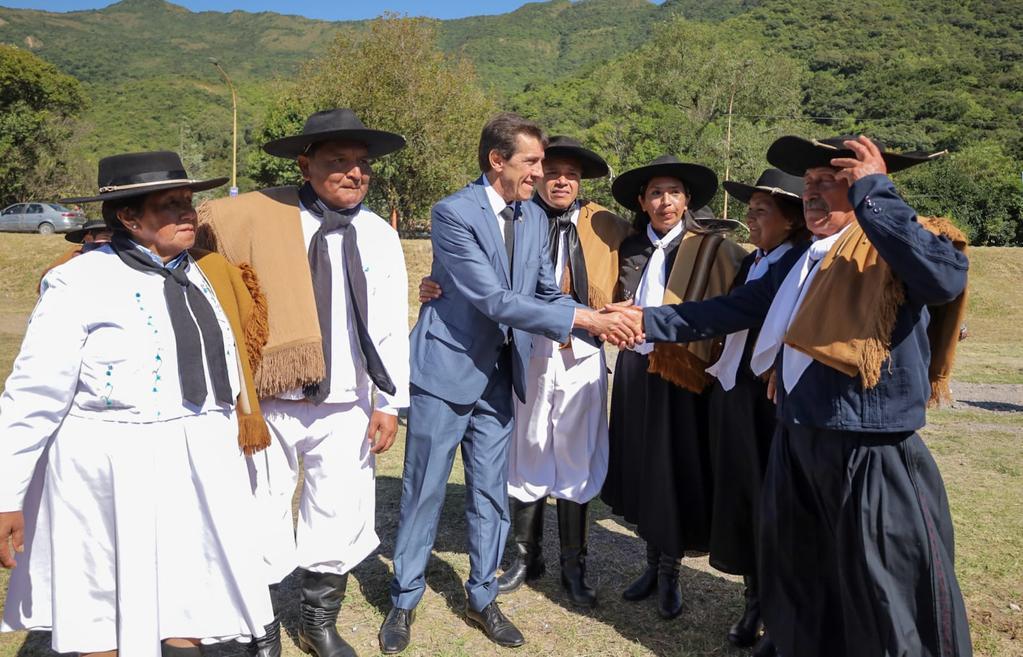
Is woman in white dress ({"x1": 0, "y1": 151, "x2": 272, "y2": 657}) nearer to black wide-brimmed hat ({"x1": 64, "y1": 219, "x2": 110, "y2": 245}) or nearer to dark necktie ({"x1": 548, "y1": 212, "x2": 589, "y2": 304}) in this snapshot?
dark necktie ({"x1": 548, "y1": 212, "x2": 589, "y2": 304})

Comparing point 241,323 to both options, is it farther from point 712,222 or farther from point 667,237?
point 712,222

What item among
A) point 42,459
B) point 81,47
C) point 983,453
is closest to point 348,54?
point 983,453

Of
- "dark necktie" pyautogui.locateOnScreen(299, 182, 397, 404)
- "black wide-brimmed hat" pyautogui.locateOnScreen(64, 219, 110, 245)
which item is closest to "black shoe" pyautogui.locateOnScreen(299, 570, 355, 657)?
"dark necktie" pyautogui.locateOnScreen(299, 182, 397, 404)

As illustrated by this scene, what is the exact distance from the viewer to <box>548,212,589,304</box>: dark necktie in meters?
4.16

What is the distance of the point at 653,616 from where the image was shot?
3.88 metres

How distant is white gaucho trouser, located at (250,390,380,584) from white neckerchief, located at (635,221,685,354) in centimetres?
151

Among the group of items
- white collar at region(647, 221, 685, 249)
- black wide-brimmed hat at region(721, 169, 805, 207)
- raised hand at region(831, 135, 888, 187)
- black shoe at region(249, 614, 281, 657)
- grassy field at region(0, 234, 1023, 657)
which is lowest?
grassy field at region(0, 234, 1023, 657)

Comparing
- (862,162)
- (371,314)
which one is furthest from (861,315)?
(371,314)

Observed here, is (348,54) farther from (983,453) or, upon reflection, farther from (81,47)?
(81,47)

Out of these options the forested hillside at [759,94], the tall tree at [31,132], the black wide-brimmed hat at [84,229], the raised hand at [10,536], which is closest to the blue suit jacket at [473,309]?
the raised hand at [10,536]

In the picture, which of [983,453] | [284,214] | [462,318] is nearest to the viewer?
[284,214]

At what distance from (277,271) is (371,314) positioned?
437 mm

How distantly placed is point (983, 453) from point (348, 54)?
92.1 feet

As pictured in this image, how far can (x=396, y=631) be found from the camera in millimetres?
3551
